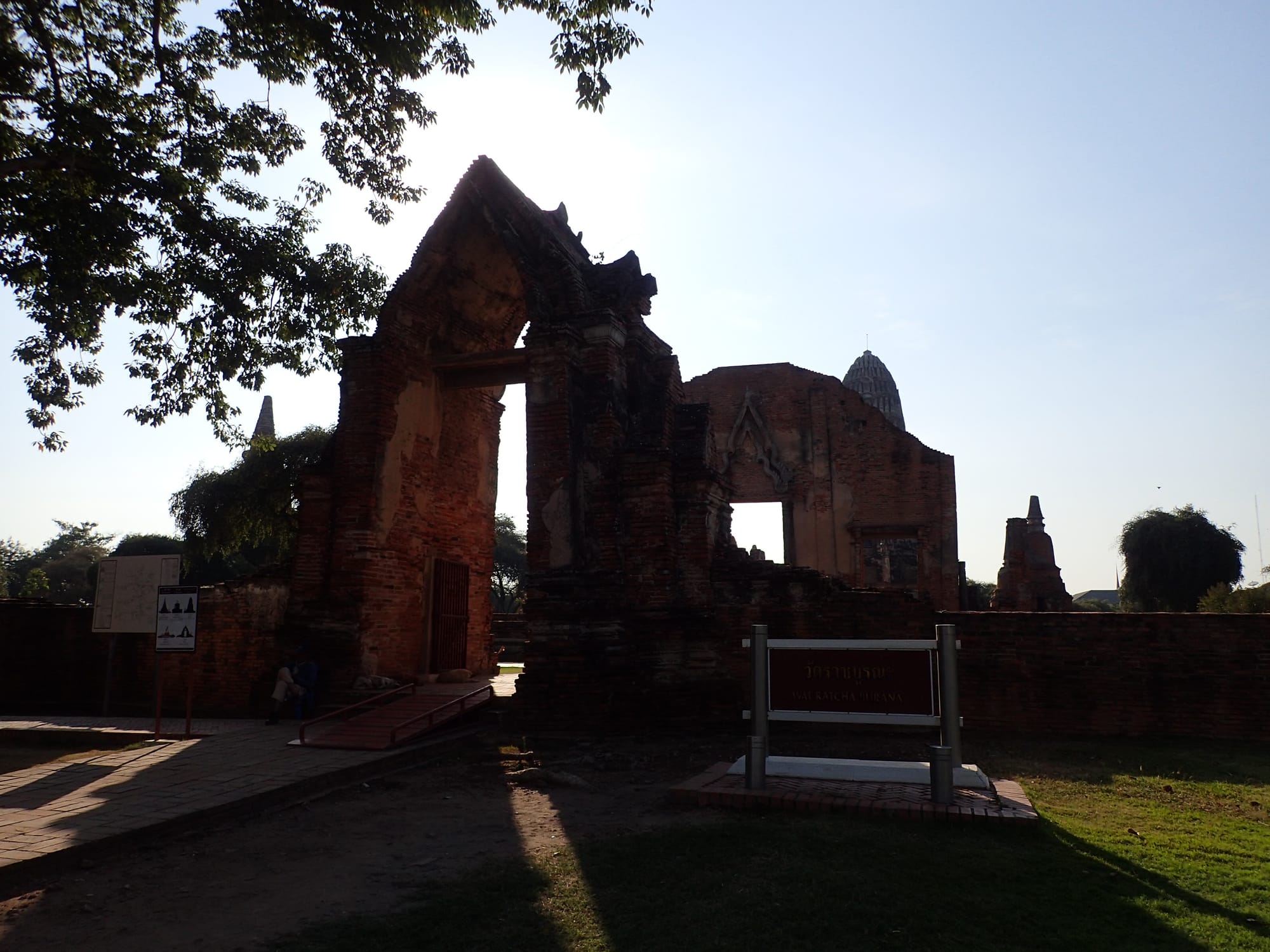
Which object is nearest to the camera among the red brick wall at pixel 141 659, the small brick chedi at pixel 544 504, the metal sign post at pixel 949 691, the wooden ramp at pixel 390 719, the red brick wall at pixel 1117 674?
the metal sign post at pixel 949 691

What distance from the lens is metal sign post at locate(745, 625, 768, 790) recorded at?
621cm

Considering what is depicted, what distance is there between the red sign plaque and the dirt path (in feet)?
3.82

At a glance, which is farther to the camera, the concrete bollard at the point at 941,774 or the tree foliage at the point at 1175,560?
the tree foliage at the point at 1175,560

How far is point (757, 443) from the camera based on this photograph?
23.0 meters

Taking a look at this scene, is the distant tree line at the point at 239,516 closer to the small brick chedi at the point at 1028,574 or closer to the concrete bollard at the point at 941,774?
the small brick chedi at the point at 1028,574

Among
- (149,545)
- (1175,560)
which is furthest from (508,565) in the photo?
(1175,560)

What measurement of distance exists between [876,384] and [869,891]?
45.4 m

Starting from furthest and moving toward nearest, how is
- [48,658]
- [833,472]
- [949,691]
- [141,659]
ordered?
[833,472], [48,658], [141,659], [949,691]

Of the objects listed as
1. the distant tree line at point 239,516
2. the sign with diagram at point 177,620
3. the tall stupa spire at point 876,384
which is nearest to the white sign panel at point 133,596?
the sign with diagram at point 177,620

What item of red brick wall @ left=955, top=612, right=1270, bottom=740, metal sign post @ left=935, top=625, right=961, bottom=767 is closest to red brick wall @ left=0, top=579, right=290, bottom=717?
metal sign post @ left=935, top=625, right=961, bottom=767

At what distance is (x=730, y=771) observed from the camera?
6.66 m

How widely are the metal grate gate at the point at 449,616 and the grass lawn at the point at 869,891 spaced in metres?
7.15

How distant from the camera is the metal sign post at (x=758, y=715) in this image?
20.4 ft

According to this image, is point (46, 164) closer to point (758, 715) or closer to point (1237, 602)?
point (758, 715)
